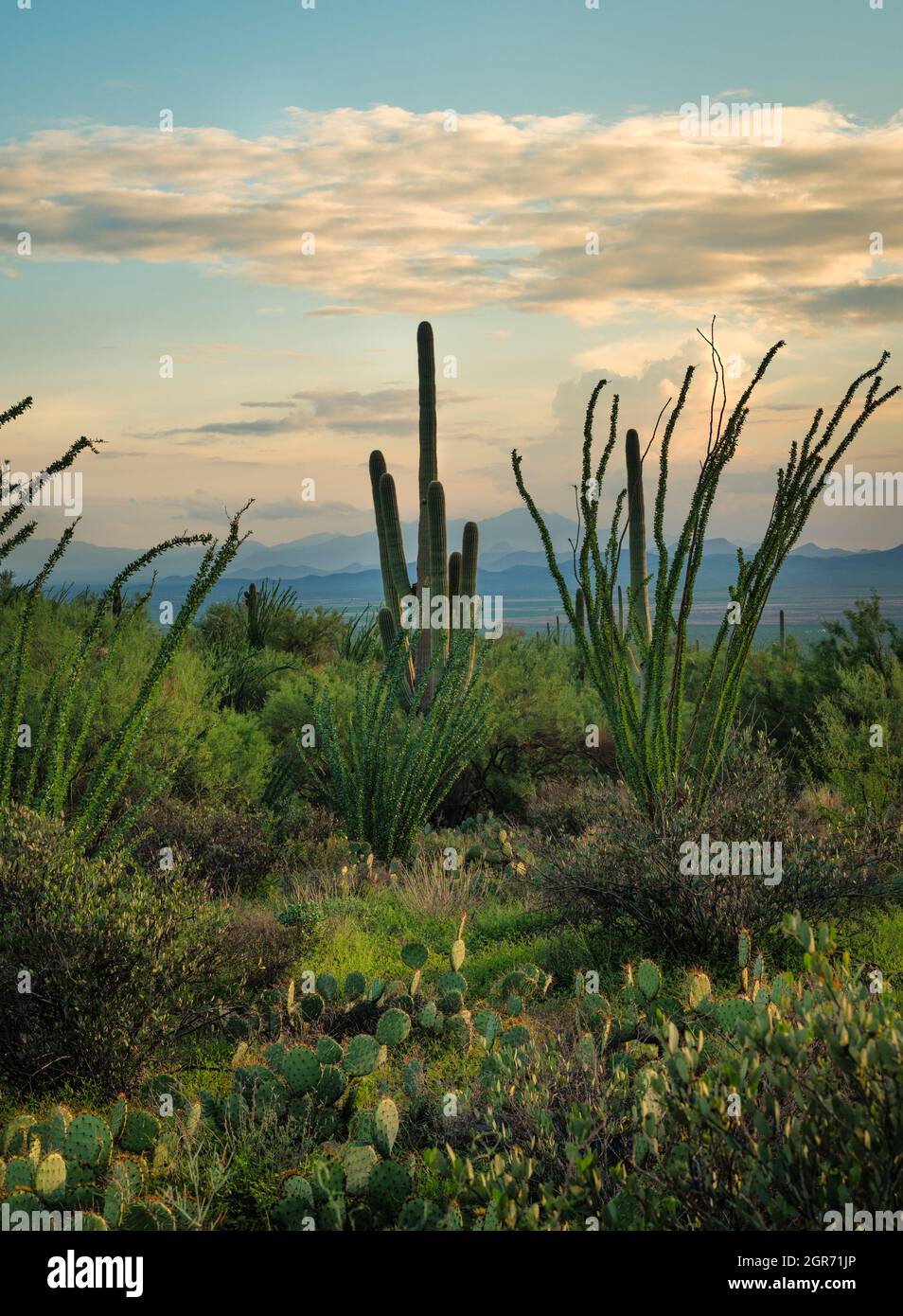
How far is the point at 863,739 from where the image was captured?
9977mm

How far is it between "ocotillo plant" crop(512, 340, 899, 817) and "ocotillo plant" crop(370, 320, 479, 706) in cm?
331

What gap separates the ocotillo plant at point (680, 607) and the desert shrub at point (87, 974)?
3.22 m

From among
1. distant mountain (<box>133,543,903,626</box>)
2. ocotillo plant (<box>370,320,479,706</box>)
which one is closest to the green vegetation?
ocotillo plant (<box>370,320,479,706</box>)

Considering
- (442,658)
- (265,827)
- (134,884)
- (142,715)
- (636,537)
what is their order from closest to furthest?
1. (134,884)
2. (142,715)
3. (265,827)
4. (636,537)
5. (442,658)

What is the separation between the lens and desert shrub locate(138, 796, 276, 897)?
7441 mm

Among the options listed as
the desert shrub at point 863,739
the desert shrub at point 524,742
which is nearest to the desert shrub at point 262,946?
the desert shrub at point 863,739

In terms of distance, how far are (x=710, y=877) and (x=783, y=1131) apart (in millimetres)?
2602

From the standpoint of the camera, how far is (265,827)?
28.5ft

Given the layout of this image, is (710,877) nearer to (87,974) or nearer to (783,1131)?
(783,1131)

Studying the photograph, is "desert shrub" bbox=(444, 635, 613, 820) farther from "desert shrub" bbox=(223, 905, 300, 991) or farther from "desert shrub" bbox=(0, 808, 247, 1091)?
"desert shrub" bbox=(0, 808, 247, 1091)

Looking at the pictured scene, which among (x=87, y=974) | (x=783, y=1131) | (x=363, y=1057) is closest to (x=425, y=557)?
(x=87, y=974)
